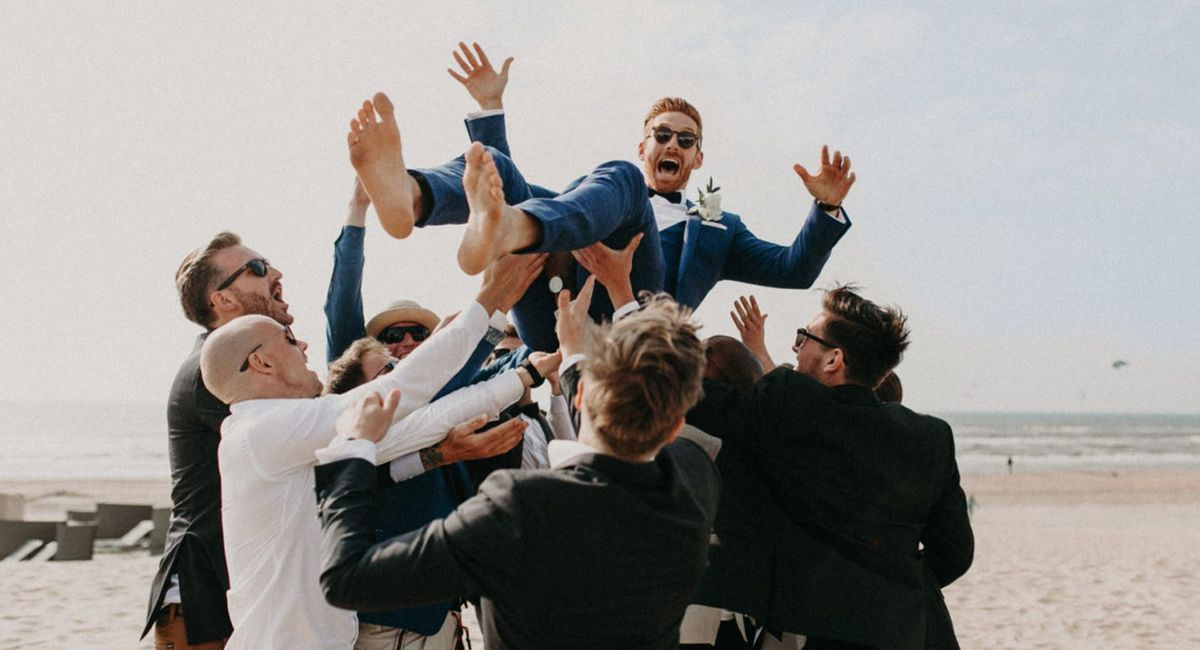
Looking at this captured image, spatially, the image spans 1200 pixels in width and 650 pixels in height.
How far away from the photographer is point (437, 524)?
7.46 ft

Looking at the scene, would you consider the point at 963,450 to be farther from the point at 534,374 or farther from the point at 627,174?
the point at 534,374

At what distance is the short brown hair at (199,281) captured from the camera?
366cm

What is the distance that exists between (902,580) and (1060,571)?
12.1 metres

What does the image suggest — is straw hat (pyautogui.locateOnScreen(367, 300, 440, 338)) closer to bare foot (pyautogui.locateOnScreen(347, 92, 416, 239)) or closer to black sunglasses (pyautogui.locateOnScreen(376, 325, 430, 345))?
black sunglasses (pyautogui.locateOnScreen(376, 325, 430, 345))

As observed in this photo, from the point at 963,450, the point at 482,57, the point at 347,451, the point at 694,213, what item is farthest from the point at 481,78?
the point at 963,450

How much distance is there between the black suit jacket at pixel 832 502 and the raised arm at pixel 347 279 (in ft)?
4.23

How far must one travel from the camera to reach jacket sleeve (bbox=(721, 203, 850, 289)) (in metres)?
3.98

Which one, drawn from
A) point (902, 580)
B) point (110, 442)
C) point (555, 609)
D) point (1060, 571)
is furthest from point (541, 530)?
point (110, 442)

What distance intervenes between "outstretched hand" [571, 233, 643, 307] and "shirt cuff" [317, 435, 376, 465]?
1.11 meters

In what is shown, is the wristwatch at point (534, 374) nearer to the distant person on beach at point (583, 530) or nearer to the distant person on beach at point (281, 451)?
the distant person on beach at point (281, 451)

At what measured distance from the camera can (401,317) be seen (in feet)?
13.4

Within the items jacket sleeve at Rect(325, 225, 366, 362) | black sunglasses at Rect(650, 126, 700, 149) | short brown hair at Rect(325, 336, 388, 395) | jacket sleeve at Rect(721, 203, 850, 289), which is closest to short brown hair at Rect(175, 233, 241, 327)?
jacket sleeve at Rect(325, 225, 366, 362)

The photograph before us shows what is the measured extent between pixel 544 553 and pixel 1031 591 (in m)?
11.5

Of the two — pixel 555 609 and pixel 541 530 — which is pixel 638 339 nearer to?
pixel 541 530
